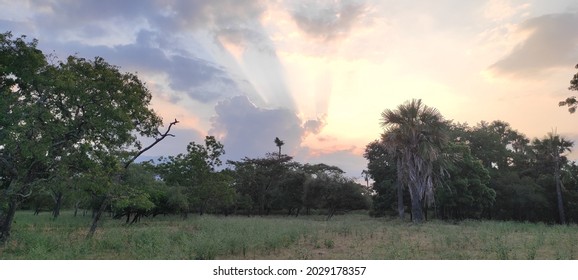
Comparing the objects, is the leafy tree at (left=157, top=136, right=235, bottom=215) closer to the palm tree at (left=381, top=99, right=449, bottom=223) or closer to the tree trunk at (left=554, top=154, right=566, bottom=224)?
the palm tree at (left=381, top=99, right=449, bottom=223)

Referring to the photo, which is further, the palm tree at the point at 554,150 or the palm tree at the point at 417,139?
the palm tree at the point at 554,150

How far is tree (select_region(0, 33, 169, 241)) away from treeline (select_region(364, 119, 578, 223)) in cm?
2516

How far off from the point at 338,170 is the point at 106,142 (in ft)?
123

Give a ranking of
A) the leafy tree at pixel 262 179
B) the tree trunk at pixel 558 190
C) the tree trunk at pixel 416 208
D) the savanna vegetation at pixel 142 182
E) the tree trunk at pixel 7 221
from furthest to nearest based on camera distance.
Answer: the leafy tree at pixel 262 179 < the tree trunk at pixel 558 190 < the tree trunk at pixel 416 208 < the tree trunk at pixel 7 221 < the savanna vegetation at pixel 142 182

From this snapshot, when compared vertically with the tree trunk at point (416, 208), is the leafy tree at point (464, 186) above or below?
above

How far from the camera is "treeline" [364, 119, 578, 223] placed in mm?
36969

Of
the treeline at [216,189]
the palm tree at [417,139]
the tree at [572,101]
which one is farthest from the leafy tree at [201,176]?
the tree at [572,101]

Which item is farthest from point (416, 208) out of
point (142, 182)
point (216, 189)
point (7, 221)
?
point (7, 221)

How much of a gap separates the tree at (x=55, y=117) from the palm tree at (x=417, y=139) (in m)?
19.4

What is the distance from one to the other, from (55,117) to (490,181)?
142 feet

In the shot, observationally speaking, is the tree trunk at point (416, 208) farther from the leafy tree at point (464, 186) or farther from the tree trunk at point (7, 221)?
the tree trunk at point (7, 221)

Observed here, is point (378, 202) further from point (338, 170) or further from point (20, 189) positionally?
point (20, 189)

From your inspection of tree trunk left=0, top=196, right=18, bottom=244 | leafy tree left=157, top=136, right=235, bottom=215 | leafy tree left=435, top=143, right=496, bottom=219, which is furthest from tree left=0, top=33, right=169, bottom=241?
leafy tree left=435, top=143, right=496, bottom=219

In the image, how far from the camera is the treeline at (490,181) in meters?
37.0
